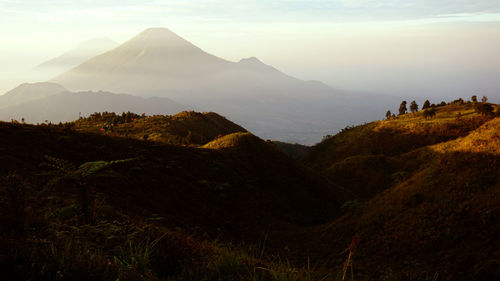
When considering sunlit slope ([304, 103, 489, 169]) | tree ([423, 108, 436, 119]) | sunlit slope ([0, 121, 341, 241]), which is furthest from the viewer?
tree ([423, 108, 436, 119])

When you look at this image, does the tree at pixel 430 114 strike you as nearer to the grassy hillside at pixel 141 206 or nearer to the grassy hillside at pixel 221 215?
the grassy hillside at pixel 221 215

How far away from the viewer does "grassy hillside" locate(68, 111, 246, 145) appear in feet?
88.9

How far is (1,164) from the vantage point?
979cm

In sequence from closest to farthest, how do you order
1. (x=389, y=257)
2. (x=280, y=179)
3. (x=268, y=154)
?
(x=389, y=257) < (x=280, y=179) < (x=268, y=154)

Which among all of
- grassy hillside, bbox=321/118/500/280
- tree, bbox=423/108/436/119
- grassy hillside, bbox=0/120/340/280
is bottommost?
grassy hillside, bbox=321/118/500/280

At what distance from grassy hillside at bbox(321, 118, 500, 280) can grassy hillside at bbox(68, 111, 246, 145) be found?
1627 cm

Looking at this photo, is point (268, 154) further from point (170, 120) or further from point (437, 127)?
point (437, 127)

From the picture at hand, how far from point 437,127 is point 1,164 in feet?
164

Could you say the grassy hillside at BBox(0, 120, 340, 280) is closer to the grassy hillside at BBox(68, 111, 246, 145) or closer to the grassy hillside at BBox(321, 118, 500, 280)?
the grassy hillside at BBox(321, 118, 500, 280)

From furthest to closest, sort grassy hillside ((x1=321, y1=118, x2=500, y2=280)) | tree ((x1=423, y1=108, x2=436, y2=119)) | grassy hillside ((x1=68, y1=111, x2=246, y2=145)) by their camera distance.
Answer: tree ((x1=423, y1=108, x2=436, y2=119)), grassy hillside ((x1=68, y1=111, x2=246, y2=145)), grassy hillside ((x1=321, y1=118, x2=500, y2=280))

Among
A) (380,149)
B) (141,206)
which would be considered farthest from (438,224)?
(380,149)

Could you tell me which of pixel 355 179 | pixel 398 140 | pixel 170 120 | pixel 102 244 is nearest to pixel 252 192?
pixel 102 244

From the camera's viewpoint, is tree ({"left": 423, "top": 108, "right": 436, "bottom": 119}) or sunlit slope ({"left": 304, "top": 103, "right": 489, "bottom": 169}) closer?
sunlit slope ({"left": 304, "top": 103, "right": 489, "bottom": 169})

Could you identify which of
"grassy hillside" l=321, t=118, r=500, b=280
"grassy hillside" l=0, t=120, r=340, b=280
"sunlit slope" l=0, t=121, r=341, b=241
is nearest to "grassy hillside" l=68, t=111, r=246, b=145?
"sunlit slope" l=0, t=121, r=341, b=241
